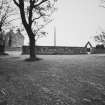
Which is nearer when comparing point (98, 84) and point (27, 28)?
point (98, 84)

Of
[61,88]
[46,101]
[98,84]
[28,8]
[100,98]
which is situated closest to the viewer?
[46,101]

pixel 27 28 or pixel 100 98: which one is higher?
pixel 27 28

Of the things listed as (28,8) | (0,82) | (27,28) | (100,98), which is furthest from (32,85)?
(28,8)

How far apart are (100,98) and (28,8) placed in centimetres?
1660

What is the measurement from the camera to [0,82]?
750 cm

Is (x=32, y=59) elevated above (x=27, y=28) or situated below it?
below

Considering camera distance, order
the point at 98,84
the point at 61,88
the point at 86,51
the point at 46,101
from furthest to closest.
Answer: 1. the point at 86,51
2. the point at 98,84
3. the point at 61,88
4. the point at 46,101

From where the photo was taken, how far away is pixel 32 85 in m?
7.14

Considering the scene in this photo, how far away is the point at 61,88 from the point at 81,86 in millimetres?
1048

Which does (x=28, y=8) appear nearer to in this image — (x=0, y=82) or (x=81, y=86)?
(x=0, y=82)

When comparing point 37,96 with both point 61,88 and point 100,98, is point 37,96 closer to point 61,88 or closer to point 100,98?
point 61,88

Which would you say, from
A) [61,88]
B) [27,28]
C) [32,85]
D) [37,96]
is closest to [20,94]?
[37,96]

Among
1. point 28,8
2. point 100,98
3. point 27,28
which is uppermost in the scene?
point 28,8

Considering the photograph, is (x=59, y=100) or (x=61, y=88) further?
(x=61, y=88)
